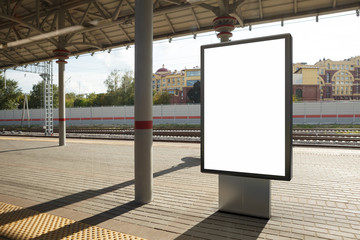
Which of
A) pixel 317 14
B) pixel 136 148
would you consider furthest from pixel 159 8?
pixel 136 148

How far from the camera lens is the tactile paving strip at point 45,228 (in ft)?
11.6

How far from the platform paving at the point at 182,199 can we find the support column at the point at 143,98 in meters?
0.38

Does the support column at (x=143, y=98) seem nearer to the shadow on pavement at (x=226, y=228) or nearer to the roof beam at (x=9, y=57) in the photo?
the shadow on pavement at (x=226, y=228)

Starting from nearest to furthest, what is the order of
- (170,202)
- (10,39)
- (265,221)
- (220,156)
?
1. (265,221)
2. (220,156)
3. (170,202)
4. (10,39)

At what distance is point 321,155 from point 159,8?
26.6 feet

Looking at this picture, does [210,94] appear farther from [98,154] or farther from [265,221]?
[98,154]

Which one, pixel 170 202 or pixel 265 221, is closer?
pixel 265 221

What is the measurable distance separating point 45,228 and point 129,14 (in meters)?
9.36

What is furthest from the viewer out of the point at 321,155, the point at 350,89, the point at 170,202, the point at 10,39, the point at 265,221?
the point at 350,89

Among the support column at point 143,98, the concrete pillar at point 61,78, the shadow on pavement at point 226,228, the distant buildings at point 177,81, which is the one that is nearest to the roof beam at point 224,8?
the support column at point 143,98

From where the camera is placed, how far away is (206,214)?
425 cm

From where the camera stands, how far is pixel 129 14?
433 inches

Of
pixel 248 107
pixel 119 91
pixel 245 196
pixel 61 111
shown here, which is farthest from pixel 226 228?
pixel 119 91

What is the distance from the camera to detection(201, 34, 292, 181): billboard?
12.3 feet
